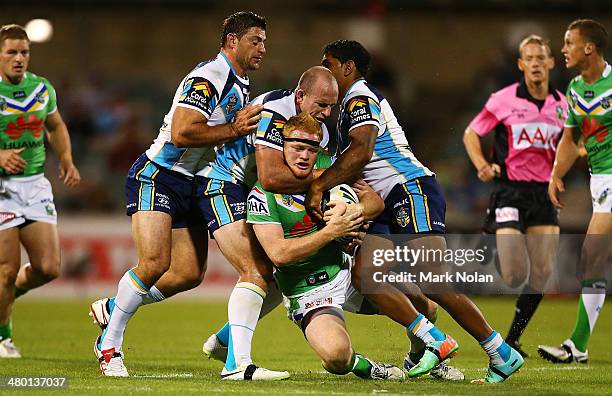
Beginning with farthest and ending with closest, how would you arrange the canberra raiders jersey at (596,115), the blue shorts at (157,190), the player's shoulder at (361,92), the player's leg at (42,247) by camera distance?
the player's leg at (42,247) < the canberra raiders jersey at (596,115) < the blue shorts at (157,190) < the player's shoulder at (361,92)

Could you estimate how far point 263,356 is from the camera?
979cm

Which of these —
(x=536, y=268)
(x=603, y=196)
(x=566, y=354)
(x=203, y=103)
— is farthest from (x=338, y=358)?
(x=536, y=268)

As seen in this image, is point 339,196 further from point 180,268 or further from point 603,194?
point 603,194

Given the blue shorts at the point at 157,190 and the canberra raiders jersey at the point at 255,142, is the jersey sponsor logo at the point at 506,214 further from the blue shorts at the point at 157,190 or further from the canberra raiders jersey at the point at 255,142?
the blue shorts at the point at 157,190

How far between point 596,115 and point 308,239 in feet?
11.6

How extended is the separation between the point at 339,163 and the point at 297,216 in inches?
19.4

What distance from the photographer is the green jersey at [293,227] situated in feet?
24.8

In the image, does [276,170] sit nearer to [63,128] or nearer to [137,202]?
[137,202]

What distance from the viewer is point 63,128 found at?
10.1 meters

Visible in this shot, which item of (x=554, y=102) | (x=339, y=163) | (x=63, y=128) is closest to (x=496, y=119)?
(x=554, y=102)

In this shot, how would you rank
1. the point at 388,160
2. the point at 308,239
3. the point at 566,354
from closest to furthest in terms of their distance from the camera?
1. the point at 308,239
2. the point at 388,160
3. the point at 566,354

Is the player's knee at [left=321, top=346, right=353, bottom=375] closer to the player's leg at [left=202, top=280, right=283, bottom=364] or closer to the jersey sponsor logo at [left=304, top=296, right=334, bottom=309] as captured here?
the jersey sponsor logo at [left=304, top=296, right=334, bottom=309]

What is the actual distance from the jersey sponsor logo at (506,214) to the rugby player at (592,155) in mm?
822

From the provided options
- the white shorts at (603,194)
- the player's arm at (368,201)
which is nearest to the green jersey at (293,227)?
the player's arm at (368,201)
